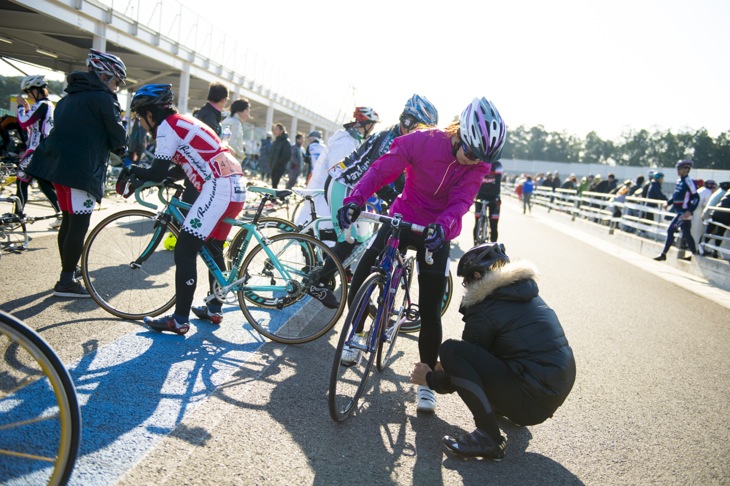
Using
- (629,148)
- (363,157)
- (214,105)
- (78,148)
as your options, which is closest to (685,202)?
(363,157)

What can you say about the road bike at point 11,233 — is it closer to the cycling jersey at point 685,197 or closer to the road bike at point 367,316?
the road bike at point 367,316

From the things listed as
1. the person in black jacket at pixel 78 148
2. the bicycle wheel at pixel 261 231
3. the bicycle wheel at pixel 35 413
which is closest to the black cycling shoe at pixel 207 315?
the bicycle wheel at pixel 261 231

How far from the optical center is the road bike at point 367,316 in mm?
3262

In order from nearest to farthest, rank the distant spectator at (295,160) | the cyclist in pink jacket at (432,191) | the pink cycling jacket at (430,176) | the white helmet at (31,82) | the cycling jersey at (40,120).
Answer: the cyclist in pink jacket at (432,191), the pink cycling jacket at (430,176), the white helmet at (31,82), the cycling jersey at (40,120), the distant spectator at (295,160)

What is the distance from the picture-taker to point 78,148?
4.75 metres

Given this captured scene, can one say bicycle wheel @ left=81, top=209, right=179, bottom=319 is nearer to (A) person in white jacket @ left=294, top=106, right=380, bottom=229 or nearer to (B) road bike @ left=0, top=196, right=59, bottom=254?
(A) person in white jacket @ left=294, top=106, right=380, bottom=229

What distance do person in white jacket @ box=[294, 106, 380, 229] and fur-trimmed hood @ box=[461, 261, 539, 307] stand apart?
3.07 m

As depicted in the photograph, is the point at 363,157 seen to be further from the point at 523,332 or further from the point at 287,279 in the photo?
the point at 523,332

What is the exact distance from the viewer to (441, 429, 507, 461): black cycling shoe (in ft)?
10.0

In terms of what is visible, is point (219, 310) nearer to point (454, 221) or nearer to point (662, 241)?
point (454, 221)

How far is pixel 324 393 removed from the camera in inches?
144

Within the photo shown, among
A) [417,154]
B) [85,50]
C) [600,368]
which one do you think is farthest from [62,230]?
[85,50]

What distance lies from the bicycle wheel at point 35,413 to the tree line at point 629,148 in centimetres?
13029

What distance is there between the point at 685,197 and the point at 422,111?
10.2 metres
